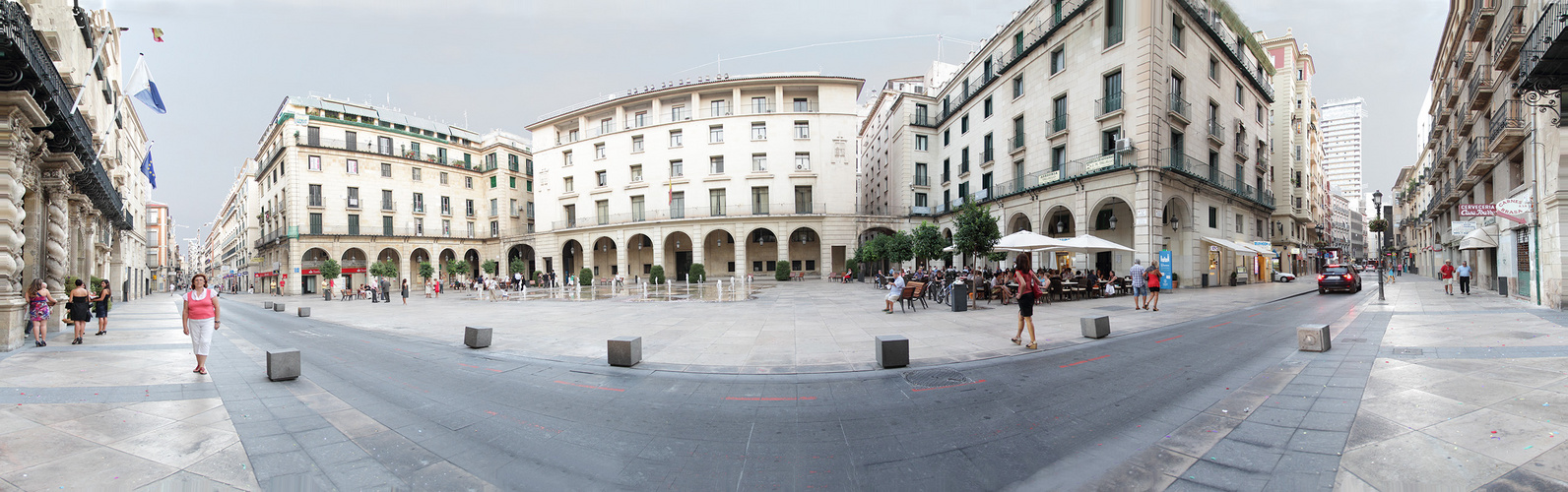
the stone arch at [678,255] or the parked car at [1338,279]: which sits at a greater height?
the stone arch at [678,255]

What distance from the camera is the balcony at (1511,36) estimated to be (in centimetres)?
1440

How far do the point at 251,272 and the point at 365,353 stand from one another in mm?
70262

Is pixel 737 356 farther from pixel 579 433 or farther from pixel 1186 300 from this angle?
pixel 1186 300

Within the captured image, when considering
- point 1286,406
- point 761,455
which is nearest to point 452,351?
point 761,455

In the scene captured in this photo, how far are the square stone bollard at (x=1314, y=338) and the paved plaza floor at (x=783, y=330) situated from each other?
261 cm

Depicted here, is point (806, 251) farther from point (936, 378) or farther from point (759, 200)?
point (936, 378)

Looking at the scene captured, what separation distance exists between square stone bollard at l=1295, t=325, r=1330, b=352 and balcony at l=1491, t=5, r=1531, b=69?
14961mm

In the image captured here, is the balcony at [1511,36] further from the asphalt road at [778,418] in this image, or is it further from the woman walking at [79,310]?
the woman walking at [79,310]

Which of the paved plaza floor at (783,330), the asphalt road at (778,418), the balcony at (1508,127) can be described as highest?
A: the balcony at (1508,127)

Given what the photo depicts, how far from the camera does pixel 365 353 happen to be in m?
9.16

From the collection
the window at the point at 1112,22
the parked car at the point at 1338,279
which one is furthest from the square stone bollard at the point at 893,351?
the parked car at the point at 1338,279

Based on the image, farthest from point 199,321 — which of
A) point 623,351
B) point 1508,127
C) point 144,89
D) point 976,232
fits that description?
point 1508,127

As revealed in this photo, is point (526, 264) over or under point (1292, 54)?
under

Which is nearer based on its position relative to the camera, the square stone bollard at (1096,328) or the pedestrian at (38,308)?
the square stone bollard at (1096,328)
